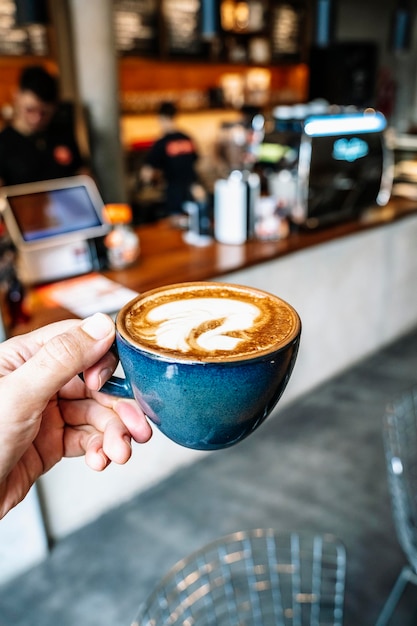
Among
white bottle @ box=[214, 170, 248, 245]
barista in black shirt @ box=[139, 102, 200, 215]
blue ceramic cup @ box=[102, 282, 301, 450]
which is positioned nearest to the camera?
blue ceramic cup @ box=[102, 282, 301, 450]

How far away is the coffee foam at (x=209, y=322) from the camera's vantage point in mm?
667

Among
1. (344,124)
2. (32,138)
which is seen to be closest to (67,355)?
(344,124)

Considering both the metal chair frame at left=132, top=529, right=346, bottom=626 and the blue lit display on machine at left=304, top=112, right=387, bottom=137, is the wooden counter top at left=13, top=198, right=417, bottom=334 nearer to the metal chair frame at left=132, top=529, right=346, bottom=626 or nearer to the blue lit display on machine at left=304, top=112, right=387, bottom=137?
the blue lit display on machine at left=304, top=112, right=387, bottom=137

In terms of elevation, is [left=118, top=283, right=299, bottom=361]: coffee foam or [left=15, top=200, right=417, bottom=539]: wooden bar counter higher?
[left=118, top=283, right=299, bottom=361]: coffee foam

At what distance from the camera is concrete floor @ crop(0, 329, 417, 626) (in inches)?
77.6

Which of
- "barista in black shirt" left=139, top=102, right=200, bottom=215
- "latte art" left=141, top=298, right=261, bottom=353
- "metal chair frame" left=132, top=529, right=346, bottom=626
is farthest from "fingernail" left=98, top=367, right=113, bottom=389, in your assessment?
"barista in black shirt" left=139, top=102, right=200, bottom=215

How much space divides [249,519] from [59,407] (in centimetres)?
148

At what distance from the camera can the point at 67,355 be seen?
783mm

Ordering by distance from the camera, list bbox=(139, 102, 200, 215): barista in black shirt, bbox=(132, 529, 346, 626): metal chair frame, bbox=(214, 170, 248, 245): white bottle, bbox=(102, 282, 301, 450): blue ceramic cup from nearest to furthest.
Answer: bbox=(102, 282, 301, 450): blue ceramic cup, bbox=(132, 529, 346, 626): metal chair frame, bbox=(214, 170, 248, 245): white bottle, bbox=(139, 102, 200, 215): barista in black shirt

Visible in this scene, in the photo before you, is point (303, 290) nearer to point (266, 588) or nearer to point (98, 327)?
point (266, 588)

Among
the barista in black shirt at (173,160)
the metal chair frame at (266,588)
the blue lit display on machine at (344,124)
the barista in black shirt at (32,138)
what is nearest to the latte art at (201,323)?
the metal chair frame at (266,588)

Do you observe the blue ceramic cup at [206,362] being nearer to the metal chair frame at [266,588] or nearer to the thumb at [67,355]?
the thumb at [67,355]

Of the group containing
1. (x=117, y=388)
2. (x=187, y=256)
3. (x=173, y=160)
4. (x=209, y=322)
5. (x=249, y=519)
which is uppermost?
(x=209, y=322)

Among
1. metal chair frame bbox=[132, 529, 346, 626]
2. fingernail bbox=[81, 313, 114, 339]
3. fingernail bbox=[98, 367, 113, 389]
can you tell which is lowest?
metal chair frame bbox=[132, 529, 346, 626]
